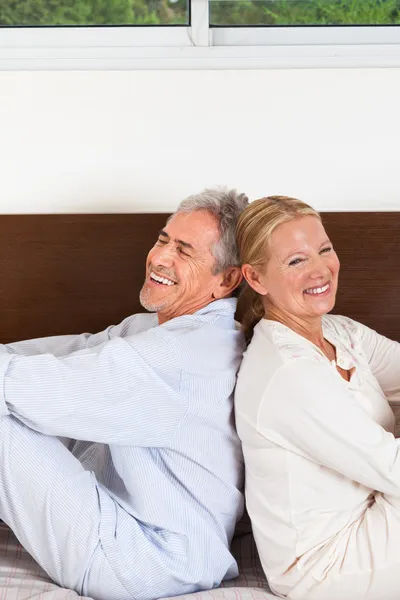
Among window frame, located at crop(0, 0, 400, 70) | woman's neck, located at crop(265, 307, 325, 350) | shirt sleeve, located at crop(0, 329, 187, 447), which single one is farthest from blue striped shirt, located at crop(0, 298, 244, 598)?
window frame, located at crop(0, 0, 400, 70)

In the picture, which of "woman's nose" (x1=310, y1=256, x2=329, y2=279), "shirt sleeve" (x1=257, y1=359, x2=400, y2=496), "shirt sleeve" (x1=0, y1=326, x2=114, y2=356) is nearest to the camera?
"shirt sleeve" (x1=257, y1=359, x2=400, y2=496)

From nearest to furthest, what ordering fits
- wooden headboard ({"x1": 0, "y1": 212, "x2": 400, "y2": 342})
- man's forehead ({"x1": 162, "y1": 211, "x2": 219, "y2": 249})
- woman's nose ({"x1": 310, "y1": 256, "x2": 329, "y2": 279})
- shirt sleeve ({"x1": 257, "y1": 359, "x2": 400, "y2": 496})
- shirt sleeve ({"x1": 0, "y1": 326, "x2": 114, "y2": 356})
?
shirt sleeve ({"x1": 257, "y1": 359, "x2": 400, "y2": 496}) < woman's nose ({"x1": 310, "y1": 256, "x2": 329, "y2": 279}) < man's forehead ({"x1": 162, "y1": 211, "x2": 219, "y2": 249}) < shirt sleeve ({"x1": 0, "y1": 326, "x2": 114, "y2": 356}) < wooden headboard ({"x1": 0, "y1": 212, "x2": 400, "y2": 342})

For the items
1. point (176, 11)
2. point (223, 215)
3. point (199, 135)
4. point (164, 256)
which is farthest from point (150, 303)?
point (176, 11)

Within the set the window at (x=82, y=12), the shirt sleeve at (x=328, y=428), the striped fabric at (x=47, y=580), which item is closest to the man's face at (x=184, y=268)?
the shirt sleeve at (x=328, y=428)

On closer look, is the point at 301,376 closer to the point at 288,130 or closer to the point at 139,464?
the point at 139,464

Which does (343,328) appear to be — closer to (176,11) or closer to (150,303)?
(150,303)

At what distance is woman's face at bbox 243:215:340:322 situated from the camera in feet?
5.08

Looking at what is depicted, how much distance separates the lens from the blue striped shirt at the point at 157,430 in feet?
4.62

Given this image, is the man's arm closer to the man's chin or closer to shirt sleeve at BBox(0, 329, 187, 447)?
the man's chin

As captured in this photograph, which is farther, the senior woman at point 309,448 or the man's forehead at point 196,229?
the man's forehead at point 196,229

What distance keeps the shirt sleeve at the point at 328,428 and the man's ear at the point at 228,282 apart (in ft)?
1.11

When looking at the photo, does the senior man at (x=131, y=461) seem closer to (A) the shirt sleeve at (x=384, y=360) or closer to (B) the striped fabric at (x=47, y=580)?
(B) the striped fabric at (x=47, y=580)

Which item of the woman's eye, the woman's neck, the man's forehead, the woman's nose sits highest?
the man's forehead

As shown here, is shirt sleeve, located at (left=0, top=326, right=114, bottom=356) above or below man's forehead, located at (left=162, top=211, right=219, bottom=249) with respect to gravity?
below
